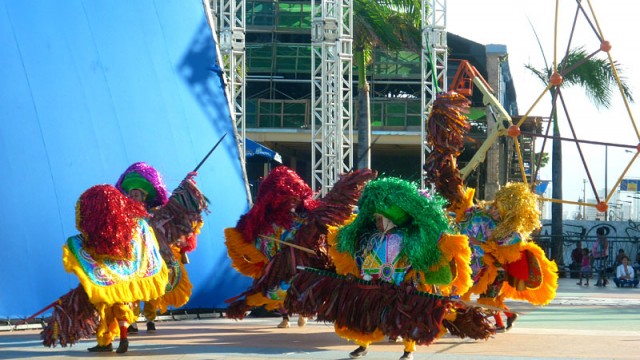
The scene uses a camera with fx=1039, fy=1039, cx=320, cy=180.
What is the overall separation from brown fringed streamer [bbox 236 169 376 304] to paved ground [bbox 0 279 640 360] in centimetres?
64

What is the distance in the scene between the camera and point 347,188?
1062 cm

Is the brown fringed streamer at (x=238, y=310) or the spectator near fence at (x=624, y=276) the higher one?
the brown fringed streamer at (x=238, y=310)

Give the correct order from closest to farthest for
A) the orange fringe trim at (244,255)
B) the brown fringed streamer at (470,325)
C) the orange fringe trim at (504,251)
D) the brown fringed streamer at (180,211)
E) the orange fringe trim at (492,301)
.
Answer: the brown fringed streamer at (470,325)
the brown fringed streamer at (180,211)
the orange fringe trim at (504,251)
the orange fringe trim at (492,301)
the orange fringe trim at (244,255)

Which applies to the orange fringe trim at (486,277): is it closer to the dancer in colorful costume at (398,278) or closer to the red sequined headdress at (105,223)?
the dancer in colorful costume at (398,278)

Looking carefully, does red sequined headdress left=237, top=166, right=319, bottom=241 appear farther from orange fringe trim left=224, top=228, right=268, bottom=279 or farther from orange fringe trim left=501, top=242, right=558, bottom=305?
orange fringe trim left=501, top=242, right=558, bottom=305

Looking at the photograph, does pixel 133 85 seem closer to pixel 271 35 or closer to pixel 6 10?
pixel 6 10

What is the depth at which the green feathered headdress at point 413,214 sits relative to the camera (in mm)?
8789

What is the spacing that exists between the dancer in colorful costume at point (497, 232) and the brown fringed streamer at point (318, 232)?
78cm

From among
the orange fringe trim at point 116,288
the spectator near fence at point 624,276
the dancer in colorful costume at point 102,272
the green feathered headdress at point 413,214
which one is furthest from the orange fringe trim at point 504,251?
the spectator near fence at point 624,276

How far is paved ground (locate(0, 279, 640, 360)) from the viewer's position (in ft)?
30.3

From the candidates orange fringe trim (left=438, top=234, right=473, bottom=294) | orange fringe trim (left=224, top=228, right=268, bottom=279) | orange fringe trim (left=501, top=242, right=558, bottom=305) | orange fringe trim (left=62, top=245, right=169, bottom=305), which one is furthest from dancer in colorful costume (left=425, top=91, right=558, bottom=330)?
orange fringe trim (left=62, top=245, right=169, bottom=305)

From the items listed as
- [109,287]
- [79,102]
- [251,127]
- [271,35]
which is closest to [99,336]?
[109,287]

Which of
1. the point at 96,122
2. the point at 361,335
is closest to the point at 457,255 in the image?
the point at 361,335

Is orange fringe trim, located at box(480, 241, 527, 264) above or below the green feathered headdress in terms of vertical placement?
below
